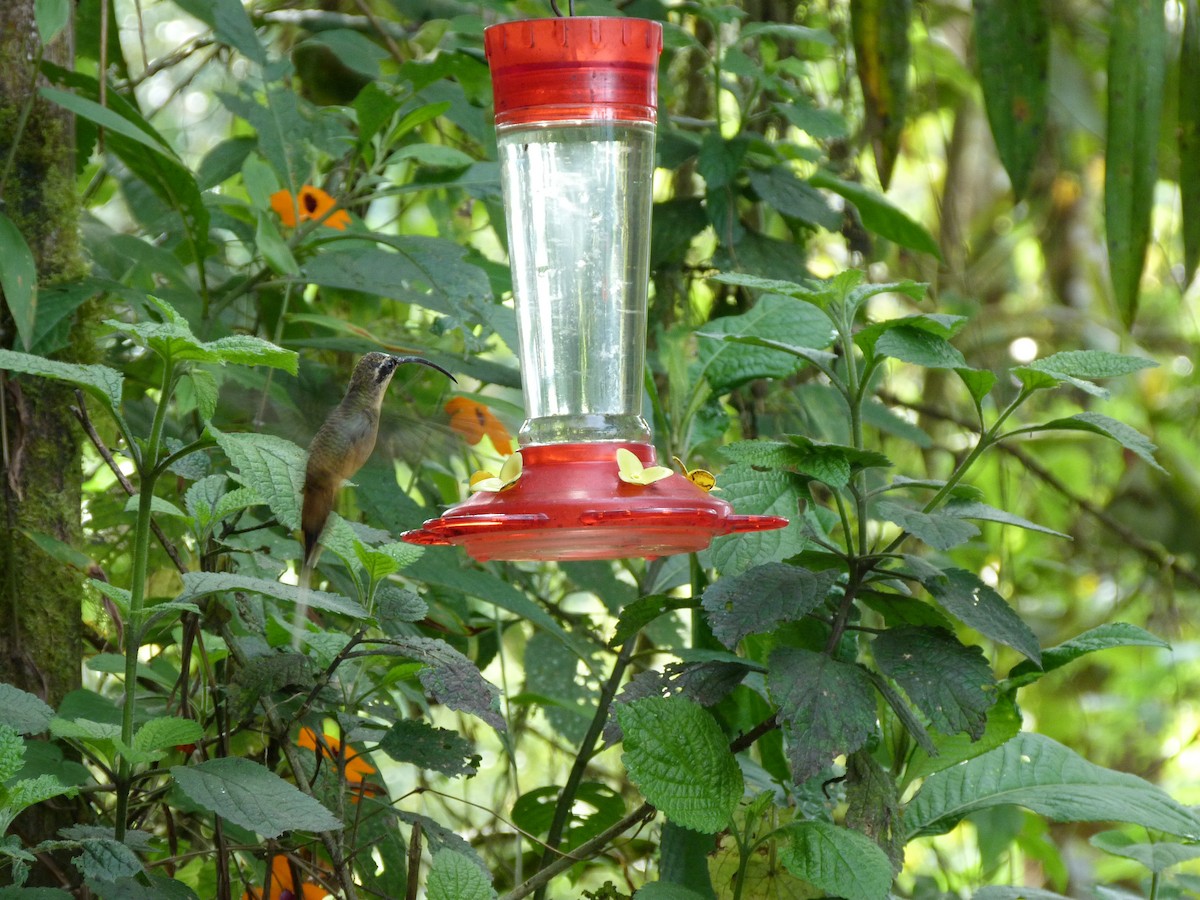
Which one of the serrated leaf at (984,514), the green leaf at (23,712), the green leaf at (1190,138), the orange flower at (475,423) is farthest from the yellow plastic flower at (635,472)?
the green leaf at (1190,138)

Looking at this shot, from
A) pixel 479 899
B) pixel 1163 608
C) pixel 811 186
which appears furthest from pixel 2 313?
pixel 1163 608

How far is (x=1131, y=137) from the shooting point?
9.04 ft

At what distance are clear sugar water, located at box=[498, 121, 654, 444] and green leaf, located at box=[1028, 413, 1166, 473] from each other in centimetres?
59

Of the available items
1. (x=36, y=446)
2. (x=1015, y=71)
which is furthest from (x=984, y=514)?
(x=1015, y=71)

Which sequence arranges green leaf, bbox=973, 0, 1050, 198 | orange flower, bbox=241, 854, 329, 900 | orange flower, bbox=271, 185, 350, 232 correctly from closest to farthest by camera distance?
orange flower, bbox=241, 854, 329, 900 → orange flower, bbox=271, 185, 350, 232 → green leaf, bbox=973, 0, 1050, 198

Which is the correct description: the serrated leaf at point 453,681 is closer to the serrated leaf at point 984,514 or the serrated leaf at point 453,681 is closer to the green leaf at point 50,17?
the serrated leaf at point 984,514

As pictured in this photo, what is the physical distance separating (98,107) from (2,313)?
0.33 m

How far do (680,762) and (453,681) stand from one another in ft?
0.96

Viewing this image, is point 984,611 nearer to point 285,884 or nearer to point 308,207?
point 285,884

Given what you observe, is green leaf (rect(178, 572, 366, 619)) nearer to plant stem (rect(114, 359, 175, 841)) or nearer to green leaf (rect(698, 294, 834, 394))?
plant stem (rect(114, 359, 175, 841))

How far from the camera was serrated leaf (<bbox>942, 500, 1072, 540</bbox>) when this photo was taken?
161cm

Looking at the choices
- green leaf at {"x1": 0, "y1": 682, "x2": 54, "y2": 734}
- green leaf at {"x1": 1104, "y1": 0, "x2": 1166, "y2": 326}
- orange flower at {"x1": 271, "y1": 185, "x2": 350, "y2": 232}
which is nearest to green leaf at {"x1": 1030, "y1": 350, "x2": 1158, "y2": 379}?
green leaf at {"x1": 1104, "y1": 0, "x2": 1166, "y2": 326}

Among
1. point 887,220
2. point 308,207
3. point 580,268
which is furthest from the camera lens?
point 887,220

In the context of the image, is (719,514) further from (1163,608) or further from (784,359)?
(1163,608)
